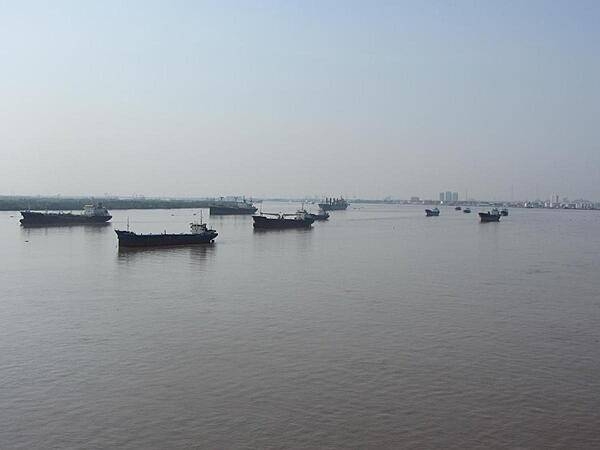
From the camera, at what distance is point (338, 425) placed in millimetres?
12859

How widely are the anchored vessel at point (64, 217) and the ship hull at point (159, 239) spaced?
37519mm

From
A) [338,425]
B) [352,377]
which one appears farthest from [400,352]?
[338,425]

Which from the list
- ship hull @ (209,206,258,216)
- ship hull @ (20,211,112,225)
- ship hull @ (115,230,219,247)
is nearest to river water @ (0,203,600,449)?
ship hull @ (115,230,219,247)

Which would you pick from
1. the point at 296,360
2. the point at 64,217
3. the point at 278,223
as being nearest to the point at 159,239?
the point at 278,223

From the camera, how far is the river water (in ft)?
41.5

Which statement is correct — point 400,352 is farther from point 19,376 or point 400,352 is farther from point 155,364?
point 19,376

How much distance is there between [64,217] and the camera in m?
90.2

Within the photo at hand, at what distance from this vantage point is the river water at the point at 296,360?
12.7 meters

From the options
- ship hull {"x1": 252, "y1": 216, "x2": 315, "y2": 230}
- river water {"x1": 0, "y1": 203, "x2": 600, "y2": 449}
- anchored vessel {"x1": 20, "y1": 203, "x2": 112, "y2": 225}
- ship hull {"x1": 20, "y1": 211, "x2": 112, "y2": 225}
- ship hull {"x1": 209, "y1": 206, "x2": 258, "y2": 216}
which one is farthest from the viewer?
ship hull {"x1": 209, "y1": 206, "x2": 258, "y2": 216}

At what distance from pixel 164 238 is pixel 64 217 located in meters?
41.4

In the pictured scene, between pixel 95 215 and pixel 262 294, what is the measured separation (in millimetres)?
72357

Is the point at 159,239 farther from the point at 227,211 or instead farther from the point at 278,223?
the point at 227,211

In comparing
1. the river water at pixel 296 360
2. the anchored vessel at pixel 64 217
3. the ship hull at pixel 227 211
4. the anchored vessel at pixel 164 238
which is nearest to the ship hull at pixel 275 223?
the anchored vessel at pixel 64 217

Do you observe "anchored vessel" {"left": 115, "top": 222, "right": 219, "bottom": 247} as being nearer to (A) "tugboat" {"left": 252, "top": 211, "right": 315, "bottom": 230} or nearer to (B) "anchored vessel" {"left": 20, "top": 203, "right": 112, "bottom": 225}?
(A) "tugboat" {"left": 252, "top": 211, "right": 315, "bottom": 230}
